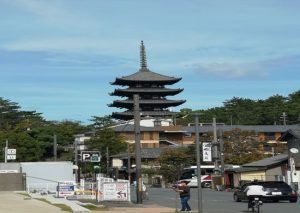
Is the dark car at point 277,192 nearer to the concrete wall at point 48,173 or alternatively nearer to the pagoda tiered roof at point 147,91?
the concrete wall at point 48,173

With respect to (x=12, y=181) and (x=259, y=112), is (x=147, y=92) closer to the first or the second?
(x=259, y=112)

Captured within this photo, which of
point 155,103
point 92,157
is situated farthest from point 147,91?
point 92,157

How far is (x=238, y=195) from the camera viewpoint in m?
35.8

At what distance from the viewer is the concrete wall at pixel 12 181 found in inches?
1917

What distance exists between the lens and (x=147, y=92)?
110438 mm

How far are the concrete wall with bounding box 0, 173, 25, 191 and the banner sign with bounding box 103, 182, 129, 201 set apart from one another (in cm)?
1695

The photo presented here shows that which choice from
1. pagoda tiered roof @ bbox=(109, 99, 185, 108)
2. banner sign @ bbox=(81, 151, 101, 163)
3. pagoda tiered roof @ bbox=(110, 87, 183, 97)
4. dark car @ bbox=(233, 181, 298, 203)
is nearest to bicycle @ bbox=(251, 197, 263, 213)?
dark car @ bbox=(233, 181, 298, 203)

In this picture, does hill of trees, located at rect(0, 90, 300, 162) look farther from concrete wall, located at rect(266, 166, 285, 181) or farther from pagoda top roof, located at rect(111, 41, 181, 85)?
concrete wall, located at rect(266, 166, 285, 181)

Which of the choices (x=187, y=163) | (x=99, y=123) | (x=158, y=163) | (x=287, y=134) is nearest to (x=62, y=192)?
(x=287, y=134)

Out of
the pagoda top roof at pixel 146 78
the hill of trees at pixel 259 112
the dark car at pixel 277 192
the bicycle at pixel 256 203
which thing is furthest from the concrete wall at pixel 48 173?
the hill of trees at pixel 259 112

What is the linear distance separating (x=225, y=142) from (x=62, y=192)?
158ft

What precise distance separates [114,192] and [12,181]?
711 inches

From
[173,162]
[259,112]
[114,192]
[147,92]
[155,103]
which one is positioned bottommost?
[114,192]

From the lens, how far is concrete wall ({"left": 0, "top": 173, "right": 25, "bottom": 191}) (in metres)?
48.7
